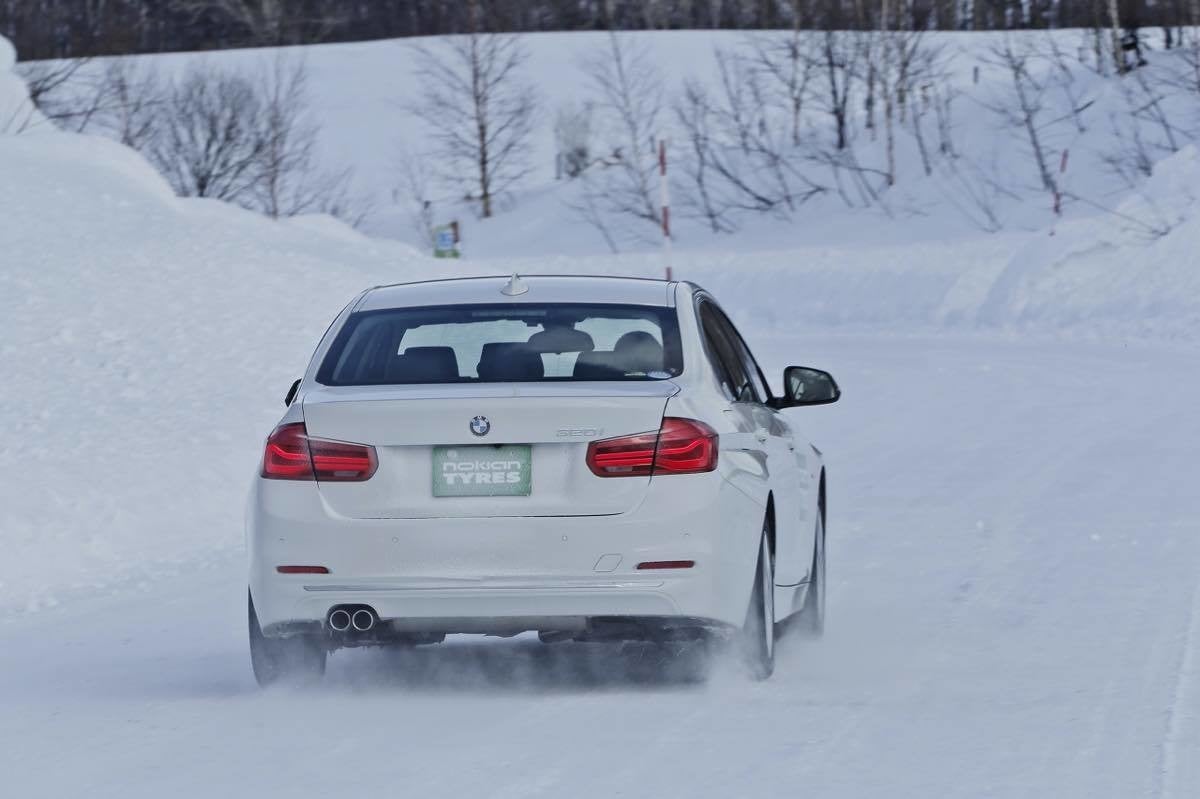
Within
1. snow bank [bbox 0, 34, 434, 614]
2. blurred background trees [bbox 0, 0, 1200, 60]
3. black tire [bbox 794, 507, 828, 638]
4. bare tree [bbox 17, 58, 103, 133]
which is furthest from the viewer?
blurred background trees [bbox 0, 0, 1200, 60]

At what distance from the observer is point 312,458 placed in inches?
277

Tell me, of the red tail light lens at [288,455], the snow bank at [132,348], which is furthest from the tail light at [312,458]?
the snow bank at [132,348]

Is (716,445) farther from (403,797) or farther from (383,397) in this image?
(403,797)

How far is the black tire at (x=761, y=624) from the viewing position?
7.45 meters

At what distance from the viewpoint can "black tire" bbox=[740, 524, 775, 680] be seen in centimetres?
745

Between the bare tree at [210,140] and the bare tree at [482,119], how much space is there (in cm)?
941

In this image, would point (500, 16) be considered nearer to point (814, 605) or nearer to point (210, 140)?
point (210, 140)

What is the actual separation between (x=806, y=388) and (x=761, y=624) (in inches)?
50.4

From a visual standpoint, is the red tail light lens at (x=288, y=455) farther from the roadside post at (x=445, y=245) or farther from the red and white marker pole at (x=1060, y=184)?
the roadside post at (x=445, y=245)

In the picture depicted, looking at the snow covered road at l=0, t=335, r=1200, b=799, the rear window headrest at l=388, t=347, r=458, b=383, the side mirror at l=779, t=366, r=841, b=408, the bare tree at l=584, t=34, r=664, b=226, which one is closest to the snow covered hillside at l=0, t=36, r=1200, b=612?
the snow covered road at l=0, t=335, r=1200, b=799

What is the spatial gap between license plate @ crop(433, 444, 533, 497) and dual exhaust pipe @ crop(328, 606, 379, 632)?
0.44m

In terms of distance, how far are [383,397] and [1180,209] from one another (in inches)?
1065

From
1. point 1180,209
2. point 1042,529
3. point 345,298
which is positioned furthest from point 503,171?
point 1042,529

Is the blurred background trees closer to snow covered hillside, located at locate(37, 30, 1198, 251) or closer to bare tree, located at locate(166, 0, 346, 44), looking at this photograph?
bare tree, located at locate(166, 0, 346, 44)
